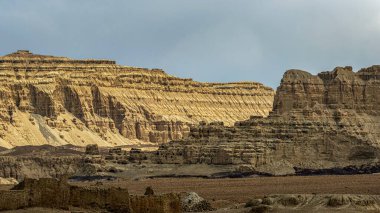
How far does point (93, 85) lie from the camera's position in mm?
195250

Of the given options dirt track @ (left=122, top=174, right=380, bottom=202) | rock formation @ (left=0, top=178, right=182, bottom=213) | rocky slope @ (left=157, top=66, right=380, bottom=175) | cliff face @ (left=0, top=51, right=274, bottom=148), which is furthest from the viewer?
cliff face @ (left=0, top=51, right=274, bottom=148)

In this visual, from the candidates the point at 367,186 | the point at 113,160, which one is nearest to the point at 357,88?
the point at 113,160

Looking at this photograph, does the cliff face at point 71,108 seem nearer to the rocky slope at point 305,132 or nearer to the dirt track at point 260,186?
the rocky slope at point 305,132

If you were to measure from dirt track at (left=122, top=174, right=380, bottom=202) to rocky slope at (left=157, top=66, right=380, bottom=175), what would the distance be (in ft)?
27.9

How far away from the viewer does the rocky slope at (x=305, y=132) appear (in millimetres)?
110750

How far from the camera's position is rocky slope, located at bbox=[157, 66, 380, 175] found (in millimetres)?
110750

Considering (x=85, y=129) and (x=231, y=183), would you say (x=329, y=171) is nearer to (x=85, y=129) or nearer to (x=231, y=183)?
(x=231, y=183)

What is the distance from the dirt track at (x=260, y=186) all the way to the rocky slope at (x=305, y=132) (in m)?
8.51

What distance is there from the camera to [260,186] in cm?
8888

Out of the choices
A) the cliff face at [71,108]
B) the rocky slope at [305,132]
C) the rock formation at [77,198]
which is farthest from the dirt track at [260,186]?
the cliff face at [71,108]

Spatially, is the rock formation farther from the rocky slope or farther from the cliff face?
the cliff face

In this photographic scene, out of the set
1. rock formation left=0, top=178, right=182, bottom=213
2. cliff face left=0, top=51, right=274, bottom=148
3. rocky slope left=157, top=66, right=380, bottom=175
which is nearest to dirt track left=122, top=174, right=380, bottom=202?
rocky slope left=157, top=66, right=380, bottom=175

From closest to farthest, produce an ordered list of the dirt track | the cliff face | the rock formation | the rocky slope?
the rock formation
the dirt track
the rocky slope
the cliff face

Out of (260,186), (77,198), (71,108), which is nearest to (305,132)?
(260,186)
